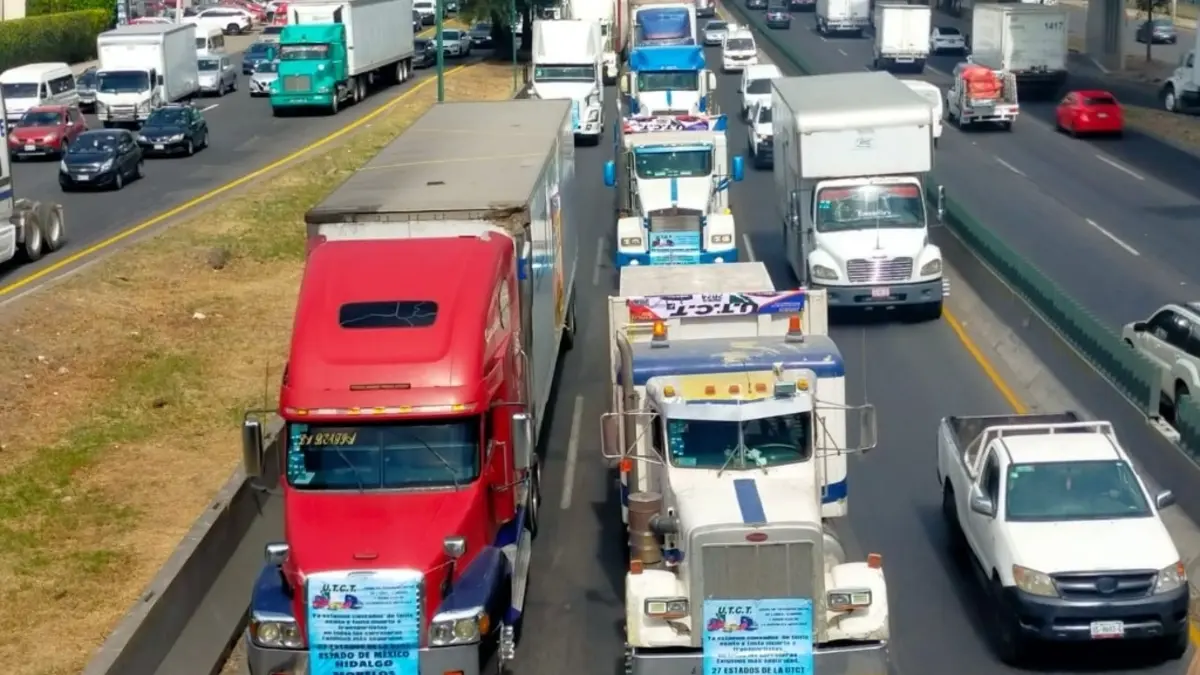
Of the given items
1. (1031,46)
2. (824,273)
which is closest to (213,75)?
(1031,46)

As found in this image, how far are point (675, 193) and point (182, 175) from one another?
21475 mm

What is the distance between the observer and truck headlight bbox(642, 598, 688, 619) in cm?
1291

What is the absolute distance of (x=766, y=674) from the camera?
12.7m

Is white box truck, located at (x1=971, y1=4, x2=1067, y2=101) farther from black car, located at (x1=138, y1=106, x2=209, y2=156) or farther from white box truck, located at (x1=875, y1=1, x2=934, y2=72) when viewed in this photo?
black car, located at (x1=138, y1=106, x2=209, y2=156)

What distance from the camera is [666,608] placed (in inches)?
509

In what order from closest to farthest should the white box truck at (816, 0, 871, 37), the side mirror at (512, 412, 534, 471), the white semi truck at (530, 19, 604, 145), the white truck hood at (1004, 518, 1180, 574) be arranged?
1. the white truck hood at (1004, 518, 1180, 574)
2. the side mirror at (512, 412, 534, 471)
3. the white semi truck at (530, 19, 604, 145)
4. the white box truck at (816, 0, 871, 37)

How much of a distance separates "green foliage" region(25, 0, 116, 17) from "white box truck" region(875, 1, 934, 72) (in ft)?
139

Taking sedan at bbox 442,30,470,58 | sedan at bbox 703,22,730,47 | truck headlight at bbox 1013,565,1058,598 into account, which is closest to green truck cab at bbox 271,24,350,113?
sedan at bbox 442,30,470,58

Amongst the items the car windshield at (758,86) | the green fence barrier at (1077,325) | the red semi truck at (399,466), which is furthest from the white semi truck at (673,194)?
the car windshield at (758,86)

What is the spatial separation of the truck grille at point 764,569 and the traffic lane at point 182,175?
2384cm

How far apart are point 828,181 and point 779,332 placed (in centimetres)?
1043

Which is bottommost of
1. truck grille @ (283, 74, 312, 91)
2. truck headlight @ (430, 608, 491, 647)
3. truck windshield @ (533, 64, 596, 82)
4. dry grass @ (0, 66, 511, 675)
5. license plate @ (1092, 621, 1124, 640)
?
dry grass @ (0, 66, 511, 675)

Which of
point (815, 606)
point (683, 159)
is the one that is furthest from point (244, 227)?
point (815, 606)

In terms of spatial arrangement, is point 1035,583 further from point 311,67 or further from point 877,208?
point 311,67
